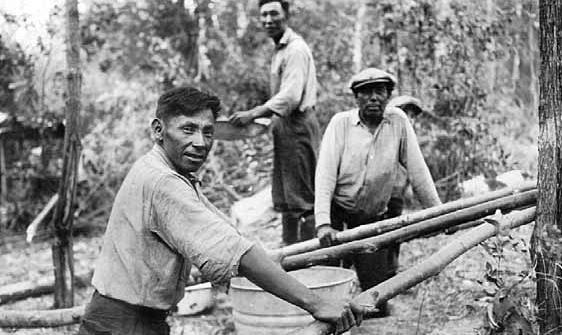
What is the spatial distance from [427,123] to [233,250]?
6.18 metres

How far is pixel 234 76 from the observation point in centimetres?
1132

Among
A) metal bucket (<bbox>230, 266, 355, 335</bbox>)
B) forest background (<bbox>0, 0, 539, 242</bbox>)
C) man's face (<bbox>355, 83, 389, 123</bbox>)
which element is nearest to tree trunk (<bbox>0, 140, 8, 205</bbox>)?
forest background (<bbox>0, 0, 539, 242</bbox>)

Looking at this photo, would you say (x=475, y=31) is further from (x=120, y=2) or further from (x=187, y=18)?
(x=120, y=2)

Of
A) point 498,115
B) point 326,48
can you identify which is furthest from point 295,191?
point 326,48

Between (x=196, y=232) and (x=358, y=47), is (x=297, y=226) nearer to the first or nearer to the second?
(x=196, y=232)

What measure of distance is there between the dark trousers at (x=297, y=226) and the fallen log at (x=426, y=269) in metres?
2.45

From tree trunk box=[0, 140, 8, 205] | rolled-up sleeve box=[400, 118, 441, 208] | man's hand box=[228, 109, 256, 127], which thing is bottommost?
tree trunk box=[0, 140, 8, 205]

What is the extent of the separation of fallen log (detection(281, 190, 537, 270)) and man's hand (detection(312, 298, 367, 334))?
3.82 ft

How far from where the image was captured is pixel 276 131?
6.05 m

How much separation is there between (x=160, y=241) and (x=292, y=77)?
136 inches

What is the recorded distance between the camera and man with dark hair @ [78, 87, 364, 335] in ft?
7.98

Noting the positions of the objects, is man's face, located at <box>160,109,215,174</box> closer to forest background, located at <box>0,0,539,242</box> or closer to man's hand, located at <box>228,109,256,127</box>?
man's hand, located at <box>228,109,256,127</box>

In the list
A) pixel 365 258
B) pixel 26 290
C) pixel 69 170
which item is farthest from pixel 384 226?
pixel 26 290

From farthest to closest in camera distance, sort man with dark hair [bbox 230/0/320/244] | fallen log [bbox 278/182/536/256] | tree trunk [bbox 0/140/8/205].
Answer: tree trunk [bbox 0/140/8/205]
man with dark hair [bbox 230/0/320/244]
fallen log [bbox 278/182/536/256]
